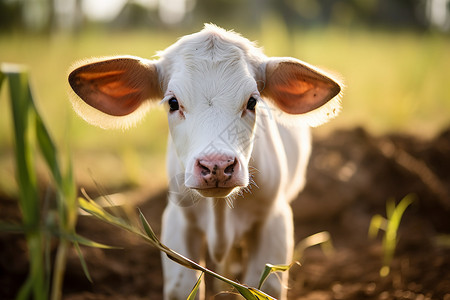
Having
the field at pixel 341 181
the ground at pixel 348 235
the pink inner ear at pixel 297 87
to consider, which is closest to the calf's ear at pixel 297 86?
the pink inner ear at pixel 297 87

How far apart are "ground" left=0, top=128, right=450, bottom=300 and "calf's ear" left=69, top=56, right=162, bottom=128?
1.33 meters

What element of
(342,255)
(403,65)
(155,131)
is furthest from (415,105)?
(155,131)

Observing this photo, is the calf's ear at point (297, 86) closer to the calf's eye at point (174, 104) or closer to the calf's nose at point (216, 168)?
the calf's eye at point (174, 104)

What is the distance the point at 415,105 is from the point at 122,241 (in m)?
4.48

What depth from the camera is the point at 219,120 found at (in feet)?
6.79

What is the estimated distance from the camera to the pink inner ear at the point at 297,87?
90.5 inches

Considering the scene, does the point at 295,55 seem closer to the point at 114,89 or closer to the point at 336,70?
the point at 336,70

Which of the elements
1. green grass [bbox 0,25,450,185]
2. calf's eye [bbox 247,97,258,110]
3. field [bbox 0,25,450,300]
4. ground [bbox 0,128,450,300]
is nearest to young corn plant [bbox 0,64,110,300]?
field [bbox 0,25,450,300]

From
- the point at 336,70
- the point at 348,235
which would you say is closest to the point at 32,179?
the point at 348,235

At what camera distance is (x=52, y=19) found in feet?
30.4

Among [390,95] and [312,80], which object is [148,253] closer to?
[312,80]

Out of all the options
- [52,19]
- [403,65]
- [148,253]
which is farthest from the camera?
[52,19]

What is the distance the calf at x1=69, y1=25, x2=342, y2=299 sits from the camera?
2.05m

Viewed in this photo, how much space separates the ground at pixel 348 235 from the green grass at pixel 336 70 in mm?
639
